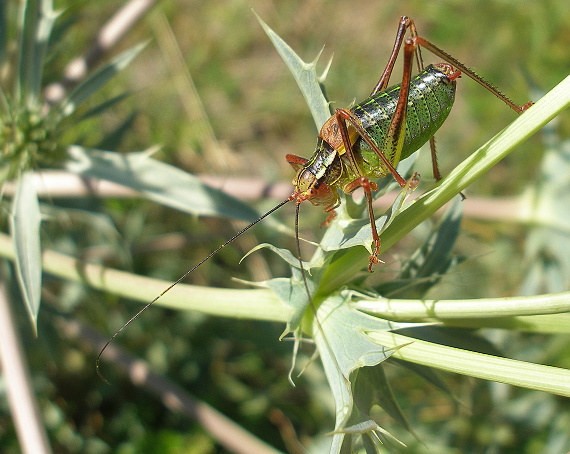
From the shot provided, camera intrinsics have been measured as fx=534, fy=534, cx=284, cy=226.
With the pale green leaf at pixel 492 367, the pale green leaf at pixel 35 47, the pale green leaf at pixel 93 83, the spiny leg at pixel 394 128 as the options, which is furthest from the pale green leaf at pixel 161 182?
the pale green leaf at pixel 492 367

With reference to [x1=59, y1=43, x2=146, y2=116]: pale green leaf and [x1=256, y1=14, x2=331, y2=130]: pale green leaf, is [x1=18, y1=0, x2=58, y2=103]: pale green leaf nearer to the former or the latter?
[x1=59, y1=43, x2=146, y2=116]: pale green leaf

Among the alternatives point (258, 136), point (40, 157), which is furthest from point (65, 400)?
point (258, 136)

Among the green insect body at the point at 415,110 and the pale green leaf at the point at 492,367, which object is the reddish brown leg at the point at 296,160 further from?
the pale green leaf at the point at 492,367

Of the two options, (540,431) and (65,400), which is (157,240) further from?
(540,431)

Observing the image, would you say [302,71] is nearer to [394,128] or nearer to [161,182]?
[394,128]

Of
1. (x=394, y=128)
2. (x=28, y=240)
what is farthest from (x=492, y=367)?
(x=28, y=240)

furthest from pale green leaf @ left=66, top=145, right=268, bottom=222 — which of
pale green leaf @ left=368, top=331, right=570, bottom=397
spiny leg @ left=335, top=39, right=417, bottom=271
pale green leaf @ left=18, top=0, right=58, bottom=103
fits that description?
pale green leaf @ left=368, top=331, right=570, bottom=397

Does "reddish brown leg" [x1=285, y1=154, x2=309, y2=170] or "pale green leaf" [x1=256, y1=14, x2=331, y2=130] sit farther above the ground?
"pale green leaf" [x1=256, y1=14, x2=331, y2=130]
